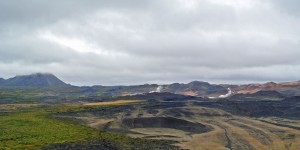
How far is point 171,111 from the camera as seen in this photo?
441ft

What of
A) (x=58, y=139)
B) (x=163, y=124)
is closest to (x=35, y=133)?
(x=58, y=139)

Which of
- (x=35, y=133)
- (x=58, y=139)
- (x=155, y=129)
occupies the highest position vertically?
(x=35, y=133)

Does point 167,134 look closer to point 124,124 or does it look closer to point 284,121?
point 124,124

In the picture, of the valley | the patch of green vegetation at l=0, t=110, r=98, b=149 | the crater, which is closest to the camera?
the patch of green vegetation at l=0, t=110, r=98, b=149

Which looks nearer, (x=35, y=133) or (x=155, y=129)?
(x=35, y=133)

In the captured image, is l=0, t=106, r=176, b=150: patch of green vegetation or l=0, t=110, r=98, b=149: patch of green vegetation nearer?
l=0, t=106, r=176, b=150: patch of green vegetation

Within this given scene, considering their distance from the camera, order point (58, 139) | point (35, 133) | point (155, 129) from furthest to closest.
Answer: point (155, 129) < point (35, 133) < point (58, 139)

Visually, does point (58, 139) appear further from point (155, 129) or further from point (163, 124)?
point (163, 124)

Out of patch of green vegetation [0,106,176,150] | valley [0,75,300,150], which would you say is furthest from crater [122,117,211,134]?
patch of green vegetation [0,106,176,150]

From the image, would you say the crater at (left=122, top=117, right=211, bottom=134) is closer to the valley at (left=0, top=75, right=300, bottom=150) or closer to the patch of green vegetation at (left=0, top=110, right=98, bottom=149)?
the valley at (left=0, top=75, right=300, bottom=150)

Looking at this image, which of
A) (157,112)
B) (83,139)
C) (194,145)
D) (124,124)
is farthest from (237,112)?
(83,139)

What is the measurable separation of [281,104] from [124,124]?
79.8 meters

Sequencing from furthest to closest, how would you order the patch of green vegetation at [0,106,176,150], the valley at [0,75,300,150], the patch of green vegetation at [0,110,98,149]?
the valley at [0,75,300,150] → the patch of green vegetation at [0,110,98,149] → the patch of green vegetation at [0,106,176,150]

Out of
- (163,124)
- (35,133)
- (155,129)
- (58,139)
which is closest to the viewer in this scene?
(58,139)
